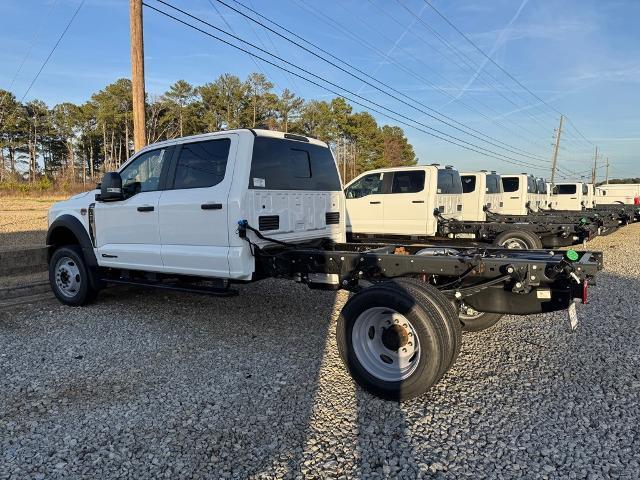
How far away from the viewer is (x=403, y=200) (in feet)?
36.2

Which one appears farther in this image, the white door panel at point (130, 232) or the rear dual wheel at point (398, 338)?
the white door panel at point (130, 232)

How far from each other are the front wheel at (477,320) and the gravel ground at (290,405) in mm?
159

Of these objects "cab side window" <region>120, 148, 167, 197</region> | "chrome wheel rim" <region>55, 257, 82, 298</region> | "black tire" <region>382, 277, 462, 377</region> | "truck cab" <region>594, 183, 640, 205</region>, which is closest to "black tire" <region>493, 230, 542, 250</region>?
"black tire" <region>382, 277, 462, 377</region>

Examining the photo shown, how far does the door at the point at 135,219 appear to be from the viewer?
5.67 meters

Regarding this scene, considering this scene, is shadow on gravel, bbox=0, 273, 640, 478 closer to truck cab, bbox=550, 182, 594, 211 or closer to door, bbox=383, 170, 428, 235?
door, bbox=383, 170, 428, 235

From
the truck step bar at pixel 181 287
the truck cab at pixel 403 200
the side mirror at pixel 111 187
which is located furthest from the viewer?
the truck cab at pixel 403 200

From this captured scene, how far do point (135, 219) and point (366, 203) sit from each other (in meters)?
6.74

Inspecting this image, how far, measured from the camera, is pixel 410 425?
3.35 m

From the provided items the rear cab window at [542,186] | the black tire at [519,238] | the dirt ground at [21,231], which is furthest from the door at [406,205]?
the rear cab window at [542,186]

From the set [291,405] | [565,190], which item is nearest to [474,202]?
[565,190]

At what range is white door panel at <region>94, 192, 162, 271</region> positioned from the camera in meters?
5.65

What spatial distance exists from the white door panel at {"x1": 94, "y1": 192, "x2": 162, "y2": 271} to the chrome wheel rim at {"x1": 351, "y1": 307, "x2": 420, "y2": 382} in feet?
9.20

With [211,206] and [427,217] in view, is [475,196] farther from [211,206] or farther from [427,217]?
[211,206]

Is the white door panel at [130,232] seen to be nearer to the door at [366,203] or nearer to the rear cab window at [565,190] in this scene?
the door at [366,203]
